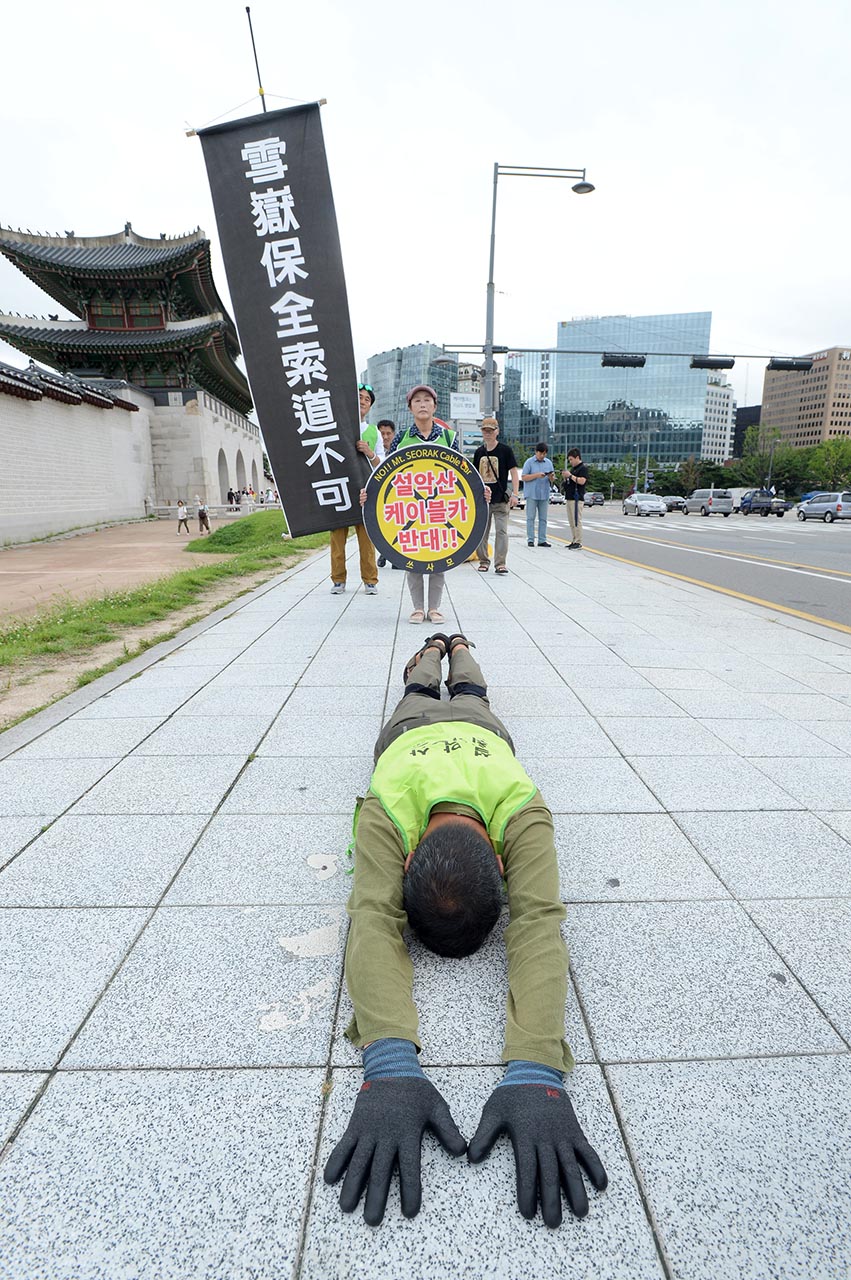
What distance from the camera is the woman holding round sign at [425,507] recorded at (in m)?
4.83

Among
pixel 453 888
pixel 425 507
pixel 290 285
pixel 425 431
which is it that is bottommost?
pixel 453 888

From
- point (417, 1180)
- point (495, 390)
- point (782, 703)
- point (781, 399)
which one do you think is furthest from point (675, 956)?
point (781, 399)

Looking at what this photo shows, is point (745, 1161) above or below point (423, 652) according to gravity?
below

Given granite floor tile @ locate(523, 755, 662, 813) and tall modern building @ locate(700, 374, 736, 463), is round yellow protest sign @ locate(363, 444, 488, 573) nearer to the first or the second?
granite floor tile @ locate(523, 755, 662, 813)

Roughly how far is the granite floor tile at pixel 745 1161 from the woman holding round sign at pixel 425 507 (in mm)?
3689

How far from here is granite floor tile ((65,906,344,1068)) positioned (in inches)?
64.0

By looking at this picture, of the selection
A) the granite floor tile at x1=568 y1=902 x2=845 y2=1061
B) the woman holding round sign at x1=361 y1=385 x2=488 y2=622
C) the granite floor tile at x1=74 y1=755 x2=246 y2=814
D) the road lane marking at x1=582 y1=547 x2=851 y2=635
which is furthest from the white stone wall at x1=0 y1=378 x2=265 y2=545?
the granite floor tile at x1=568 y1=902 x2=845 y2=1061

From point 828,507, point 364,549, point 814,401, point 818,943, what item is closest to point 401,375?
point 828,507

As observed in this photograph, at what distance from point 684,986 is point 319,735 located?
2.15 metres

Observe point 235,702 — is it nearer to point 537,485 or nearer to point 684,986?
point 684,986

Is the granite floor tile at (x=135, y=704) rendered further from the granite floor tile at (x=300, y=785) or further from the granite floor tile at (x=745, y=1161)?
the granite floor tile at (x=745, y=1161)

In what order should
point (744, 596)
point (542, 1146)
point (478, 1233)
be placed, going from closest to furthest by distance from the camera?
point (478, 1233) < point (542, 1146) < point (744, 596)

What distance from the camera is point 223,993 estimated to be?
5.91 feet

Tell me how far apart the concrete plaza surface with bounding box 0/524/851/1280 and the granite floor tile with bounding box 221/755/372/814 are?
2cm
